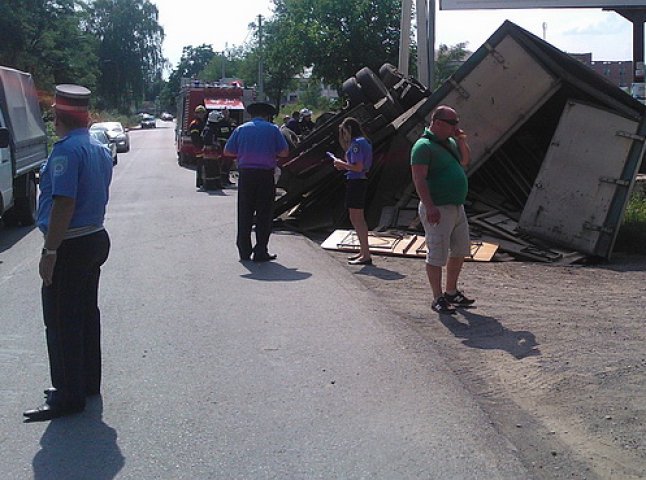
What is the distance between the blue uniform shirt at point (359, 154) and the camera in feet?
34.2

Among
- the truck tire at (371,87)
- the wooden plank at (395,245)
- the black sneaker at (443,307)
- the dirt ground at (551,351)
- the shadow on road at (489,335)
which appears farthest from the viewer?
the truck tire at (371,87)

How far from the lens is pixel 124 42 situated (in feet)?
275

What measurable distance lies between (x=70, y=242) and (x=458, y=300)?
Result: 13.6ft

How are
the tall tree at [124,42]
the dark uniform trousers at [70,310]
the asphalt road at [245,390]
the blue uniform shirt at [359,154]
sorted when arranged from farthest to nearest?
the tall tree at [124,42] < the blue uniform shirt at [359,154] < the dark uniform trousers at [70,310] < the asphalt road at [245,390]

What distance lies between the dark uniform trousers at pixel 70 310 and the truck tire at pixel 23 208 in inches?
368

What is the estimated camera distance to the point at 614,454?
4766mm

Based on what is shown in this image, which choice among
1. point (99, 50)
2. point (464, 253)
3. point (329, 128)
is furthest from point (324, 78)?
point (99, 50)

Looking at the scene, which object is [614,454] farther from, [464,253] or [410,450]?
[464,253]

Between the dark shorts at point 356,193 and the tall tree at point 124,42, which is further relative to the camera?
the tall tree at point 124,42

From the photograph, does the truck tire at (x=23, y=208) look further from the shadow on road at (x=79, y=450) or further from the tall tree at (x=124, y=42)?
the tall tree at (x=124, y=42)

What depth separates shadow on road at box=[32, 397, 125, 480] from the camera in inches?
174

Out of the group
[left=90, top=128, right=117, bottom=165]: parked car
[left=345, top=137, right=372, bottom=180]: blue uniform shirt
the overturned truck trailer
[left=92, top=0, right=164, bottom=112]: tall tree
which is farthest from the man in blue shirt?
[left=92, top=0, right=164, bottom=112]: tall tree

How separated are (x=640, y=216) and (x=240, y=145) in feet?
18.8

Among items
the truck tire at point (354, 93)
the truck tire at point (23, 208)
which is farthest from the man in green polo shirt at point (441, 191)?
the truck tire at point (23, 208)
